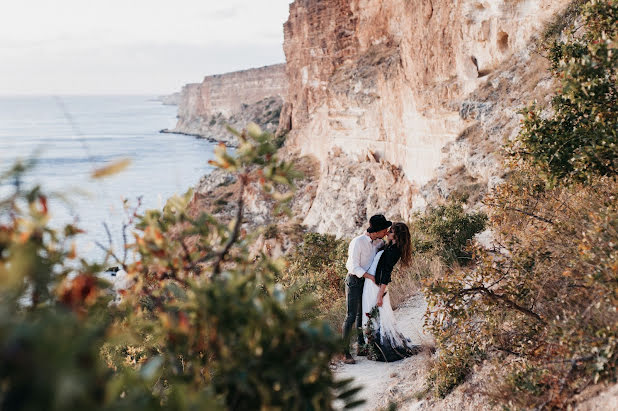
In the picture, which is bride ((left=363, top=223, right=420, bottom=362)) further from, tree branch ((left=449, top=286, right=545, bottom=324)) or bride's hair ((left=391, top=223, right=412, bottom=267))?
tree branch ((left=449, top=286, right=545, bottom=324))

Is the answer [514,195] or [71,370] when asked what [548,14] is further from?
[71,370]

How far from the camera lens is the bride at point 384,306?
5.25 meters

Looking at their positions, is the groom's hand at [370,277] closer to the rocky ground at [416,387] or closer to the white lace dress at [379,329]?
the white lace dress at [379,329]

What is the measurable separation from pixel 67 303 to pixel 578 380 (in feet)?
9.12

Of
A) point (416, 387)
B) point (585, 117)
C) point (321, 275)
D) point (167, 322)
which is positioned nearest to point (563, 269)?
point (585, 117)

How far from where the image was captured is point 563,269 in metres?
3.66

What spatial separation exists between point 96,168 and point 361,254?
13.2 ft

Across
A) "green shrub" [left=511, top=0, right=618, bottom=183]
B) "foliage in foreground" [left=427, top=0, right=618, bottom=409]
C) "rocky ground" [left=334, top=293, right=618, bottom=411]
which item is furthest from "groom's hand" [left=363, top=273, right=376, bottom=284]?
"green shrub" [left=511, top=0, right=618, bottom=183]

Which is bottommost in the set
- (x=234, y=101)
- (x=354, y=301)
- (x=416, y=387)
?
(x=416, y=387)

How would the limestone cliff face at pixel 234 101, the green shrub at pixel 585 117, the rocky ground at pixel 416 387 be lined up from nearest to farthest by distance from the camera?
the rocky ground at pixel 416 387 → the green shrub at pixel 585 117 → the limestone cliff face at pixel 234 101

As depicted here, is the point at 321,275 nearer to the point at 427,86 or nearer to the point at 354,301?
the point at 354,301

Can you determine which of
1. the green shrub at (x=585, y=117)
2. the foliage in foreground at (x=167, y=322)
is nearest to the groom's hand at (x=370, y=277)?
the green shrub at (x=585, y=117)

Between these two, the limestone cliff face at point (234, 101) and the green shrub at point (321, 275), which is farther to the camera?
the limestone cliff face at point (234, 101)

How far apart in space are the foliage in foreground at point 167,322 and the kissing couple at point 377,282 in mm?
3336
